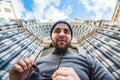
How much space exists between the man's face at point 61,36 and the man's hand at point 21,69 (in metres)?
1.01

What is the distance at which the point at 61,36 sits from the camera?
3141mm

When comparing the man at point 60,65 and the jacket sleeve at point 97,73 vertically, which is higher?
the man at point 60,65

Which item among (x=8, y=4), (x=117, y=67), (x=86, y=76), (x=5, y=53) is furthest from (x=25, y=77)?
(x=8, y=4)

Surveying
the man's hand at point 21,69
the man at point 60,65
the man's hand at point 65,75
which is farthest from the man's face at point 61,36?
the man's hand at point 65,75

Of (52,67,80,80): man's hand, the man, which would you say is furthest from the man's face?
A: (52,67,80,80): man's hand

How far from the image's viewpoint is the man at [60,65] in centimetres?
216

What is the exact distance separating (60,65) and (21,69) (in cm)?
85

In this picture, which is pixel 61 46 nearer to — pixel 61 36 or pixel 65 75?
pixel 61 36

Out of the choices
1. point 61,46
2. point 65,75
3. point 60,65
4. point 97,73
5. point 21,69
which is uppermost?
point 65,75

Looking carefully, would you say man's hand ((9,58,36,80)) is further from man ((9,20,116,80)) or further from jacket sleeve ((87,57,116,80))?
jacket sleeve ((87,57,116,80))

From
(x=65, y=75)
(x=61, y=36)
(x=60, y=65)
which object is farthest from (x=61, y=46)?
(x=65, y=75)

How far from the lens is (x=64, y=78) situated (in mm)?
1606

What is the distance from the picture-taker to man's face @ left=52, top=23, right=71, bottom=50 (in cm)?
311

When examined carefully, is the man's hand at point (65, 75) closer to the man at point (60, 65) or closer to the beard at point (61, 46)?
the man at point (60, 65)
